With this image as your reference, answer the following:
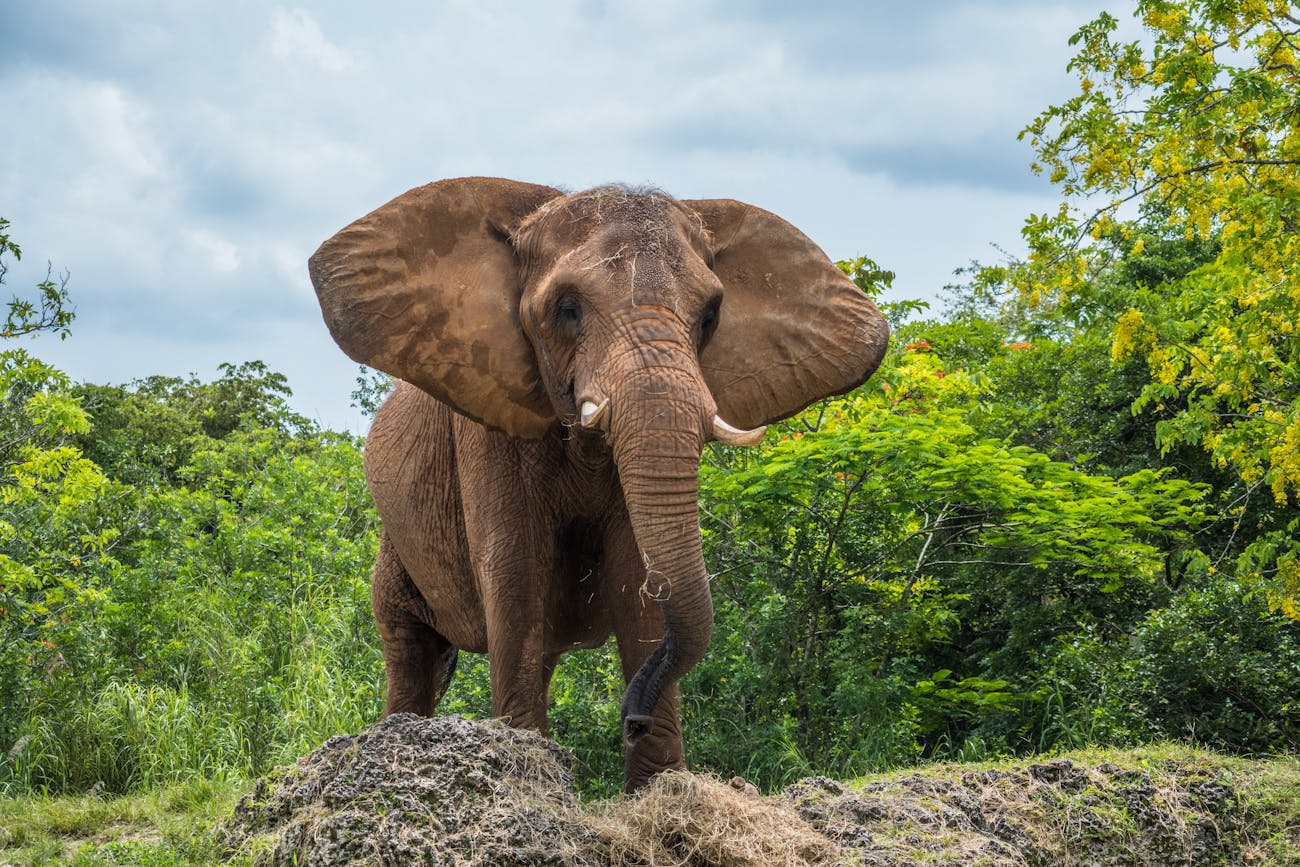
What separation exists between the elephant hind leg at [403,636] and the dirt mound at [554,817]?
2410 mm

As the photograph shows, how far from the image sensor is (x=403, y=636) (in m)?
7.78

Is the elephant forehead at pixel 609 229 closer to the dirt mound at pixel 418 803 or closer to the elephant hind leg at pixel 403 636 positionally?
the dirt mound at pixel 418 803

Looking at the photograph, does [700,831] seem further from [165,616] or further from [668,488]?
[165,616]

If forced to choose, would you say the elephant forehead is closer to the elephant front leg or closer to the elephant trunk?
the elephant trunk

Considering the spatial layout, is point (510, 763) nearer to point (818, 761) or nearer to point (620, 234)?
point (620, 234)

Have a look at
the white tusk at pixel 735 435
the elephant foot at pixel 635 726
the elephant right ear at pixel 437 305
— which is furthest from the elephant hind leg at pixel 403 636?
the white tusk at pixel 735 435

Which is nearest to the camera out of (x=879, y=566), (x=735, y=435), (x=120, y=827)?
(x=735, y=435)

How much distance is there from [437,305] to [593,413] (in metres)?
1.10

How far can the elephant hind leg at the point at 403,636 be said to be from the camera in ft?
25.2

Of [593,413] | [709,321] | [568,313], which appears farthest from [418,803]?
[709,321]

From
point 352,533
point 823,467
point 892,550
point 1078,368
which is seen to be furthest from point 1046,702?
point 352,533

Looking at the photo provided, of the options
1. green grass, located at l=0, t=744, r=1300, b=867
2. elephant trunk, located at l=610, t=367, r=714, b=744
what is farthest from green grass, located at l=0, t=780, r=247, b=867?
elephant trunk, located at l=610, t=367, r=714, b=744

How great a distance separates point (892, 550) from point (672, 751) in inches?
173

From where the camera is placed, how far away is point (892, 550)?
32.3 feet
